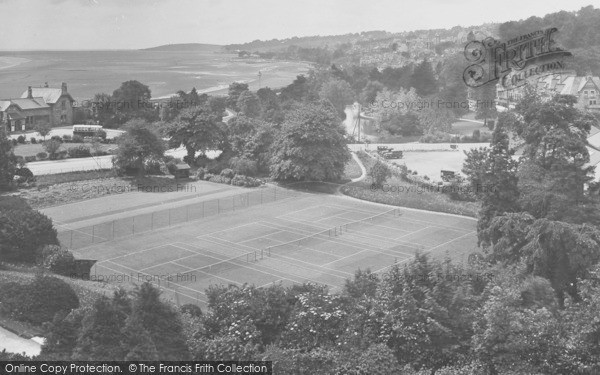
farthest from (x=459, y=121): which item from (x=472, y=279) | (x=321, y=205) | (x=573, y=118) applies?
(x=472, y=279)

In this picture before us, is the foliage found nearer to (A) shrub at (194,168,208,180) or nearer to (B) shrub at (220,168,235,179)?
(B) shrub at (220,168,235,179)

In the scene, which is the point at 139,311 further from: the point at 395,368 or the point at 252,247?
the point at 252,247

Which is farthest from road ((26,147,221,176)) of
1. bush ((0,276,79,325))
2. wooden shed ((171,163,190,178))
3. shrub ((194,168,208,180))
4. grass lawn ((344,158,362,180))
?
bush ((0,276,79,325))

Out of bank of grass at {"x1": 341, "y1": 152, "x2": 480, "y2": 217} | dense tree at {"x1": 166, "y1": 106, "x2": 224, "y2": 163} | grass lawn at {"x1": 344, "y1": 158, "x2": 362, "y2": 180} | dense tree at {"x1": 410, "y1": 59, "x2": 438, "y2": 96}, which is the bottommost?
bank of grass at {"x1": 341, "y1": 152, "x2": 480, "y2": 217}

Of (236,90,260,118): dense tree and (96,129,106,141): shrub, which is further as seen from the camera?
(236,90,260,118): dense tree

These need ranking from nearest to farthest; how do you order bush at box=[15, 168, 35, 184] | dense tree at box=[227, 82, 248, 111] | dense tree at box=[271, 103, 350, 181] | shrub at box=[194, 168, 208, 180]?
bush at box=[15, 168, 35, 184] < dense tree at box=[271, 103, 350, 181] < shrub at box=[194, 168, 208, 180] < dense tree at box=[227, 82, 248, 111]

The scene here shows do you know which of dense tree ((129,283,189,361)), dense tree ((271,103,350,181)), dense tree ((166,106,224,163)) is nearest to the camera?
dense tree ((129,283,189,361))

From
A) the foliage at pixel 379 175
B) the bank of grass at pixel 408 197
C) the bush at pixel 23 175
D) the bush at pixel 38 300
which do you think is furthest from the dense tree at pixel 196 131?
the bush at pixel 38 300

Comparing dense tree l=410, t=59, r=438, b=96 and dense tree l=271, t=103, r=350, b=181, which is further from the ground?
dense tree l=410, t=59, r=438, b=96
